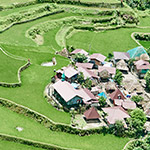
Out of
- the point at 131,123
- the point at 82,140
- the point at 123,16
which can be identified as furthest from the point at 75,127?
the point at 123,16

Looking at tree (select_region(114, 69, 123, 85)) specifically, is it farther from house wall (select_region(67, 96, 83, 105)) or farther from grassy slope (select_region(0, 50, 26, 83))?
grassy slope (select_region(0, 50, 26, 83))

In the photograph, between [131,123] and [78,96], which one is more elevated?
[78,96]

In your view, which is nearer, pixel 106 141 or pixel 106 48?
pixel 106 141

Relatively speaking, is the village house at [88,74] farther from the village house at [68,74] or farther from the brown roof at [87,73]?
the village house at [68,74]

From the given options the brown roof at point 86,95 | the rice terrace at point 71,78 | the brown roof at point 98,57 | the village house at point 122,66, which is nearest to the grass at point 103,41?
the rice terrace at point 71,78

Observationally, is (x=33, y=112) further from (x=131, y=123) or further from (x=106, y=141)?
(x=131, y=123)

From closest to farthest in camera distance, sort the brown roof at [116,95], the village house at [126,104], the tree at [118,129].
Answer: the tree at [118,129]
the village house at [126,104]
the brown roof at [116,95]

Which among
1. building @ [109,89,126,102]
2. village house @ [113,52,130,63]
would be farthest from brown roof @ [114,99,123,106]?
village house @ [113,52,130,63]

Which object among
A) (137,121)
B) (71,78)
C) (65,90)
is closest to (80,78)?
(71,78)
